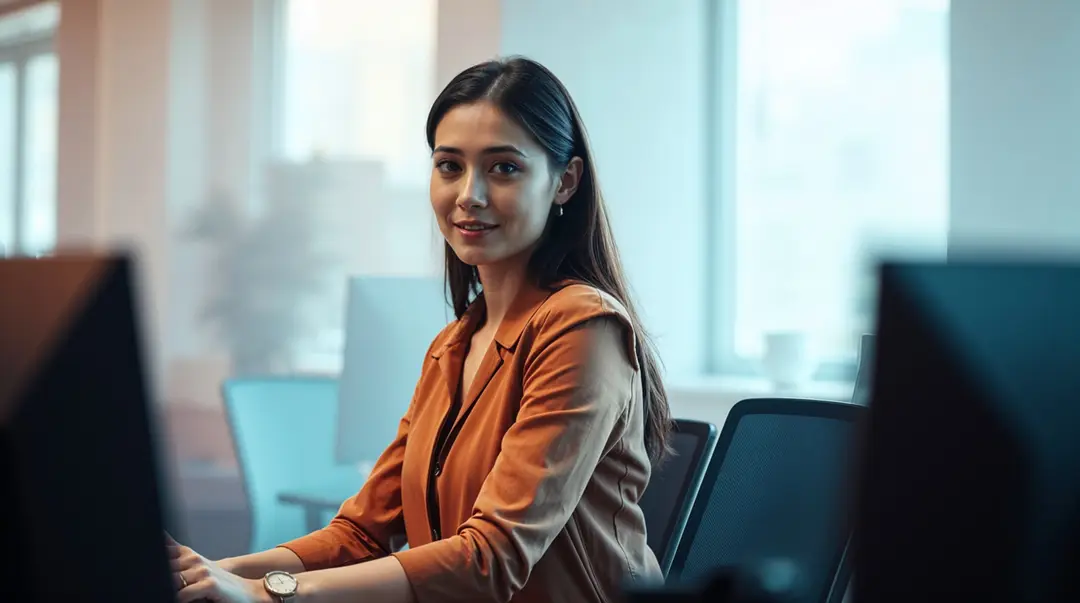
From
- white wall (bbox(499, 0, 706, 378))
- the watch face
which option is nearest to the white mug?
white wall (bbox(499, 0, 706, 378))

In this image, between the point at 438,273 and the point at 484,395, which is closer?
the point at 484,395

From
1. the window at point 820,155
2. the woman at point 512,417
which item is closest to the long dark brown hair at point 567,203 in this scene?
the woman at point 512,417

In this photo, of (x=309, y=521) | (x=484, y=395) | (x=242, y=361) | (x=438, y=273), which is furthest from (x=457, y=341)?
(x=242, y=361)

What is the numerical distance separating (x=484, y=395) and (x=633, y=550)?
294 mm

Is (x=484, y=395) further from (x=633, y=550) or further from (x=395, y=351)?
(x=395, y=351)

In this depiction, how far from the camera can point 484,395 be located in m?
1.61

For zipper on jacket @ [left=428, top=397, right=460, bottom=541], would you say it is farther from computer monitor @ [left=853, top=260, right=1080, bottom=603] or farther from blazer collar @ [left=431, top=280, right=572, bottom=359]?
computer monitor @ [left=853, top=260, right=1080, bottom=603]

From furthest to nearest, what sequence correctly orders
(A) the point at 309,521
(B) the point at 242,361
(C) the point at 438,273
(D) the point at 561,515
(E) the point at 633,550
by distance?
(B) the point at 242,361 → (C) the point at 438,273 → (A) the point at 309,521 → (E) the point at 633,550 → (D) the point at 561,515

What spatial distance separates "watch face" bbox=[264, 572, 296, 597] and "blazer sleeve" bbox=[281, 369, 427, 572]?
15.0 inches

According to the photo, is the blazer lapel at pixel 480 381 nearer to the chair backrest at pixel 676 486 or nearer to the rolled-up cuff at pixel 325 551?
the rolled-up cuff at pixel 325 551

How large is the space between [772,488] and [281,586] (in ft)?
2.65

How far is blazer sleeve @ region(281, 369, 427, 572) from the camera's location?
1.70 metres

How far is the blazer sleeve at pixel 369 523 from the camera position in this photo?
1.70 m

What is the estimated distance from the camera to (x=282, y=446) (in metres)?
3.54
